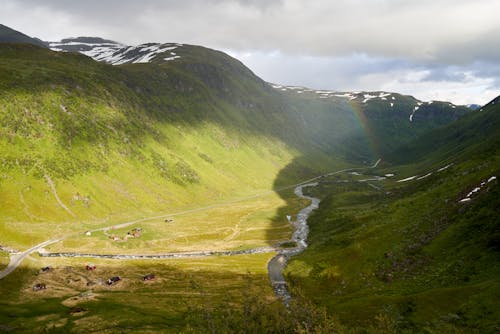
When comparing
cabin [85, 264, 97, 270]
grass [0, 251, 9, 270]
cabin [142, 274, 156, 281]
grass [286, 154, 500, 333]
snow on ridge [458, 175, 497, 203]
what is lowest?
cabin [142, 274, 156, 281]

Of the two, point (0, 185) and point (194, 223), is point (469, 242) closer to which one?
point (194, 223)

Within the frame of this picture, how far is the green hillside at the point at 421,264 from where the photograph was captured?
45.9m

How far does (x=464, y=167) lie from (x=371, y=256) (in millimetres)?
52468

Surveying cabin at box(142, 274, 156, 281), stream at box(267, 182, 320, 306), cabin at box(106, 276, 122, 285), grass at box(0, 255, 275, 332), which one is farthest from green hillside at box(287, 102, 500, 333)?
cabin at box(106, 276, 122, 285)

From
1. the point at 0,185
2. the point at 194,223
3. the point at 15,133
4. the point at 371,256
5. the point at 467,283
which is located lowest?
the point at 194,223

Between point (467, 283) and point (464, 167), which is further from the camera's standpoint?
point (464, 167)

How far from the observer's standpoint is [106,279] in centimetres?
9356

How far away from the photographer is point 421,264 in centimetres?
6644

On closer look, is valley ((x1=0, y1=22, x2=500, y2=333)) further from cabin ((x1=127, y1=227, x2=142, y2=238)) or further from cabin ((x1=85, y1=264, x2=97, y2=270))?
cabin ((x1=85, y1=264, x2=97, y2=270))

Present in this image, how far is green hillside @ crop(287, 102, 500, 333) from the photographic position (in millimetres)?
45938

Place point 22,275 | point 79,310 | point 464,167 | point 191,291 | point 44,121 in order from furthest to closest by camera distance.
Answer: point 44,121 → point 464,167 → point 22,275 → point 191,291 → point 79,310

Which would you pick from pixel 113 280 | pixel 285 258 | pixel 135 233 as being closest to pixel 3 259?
pixel 113 280

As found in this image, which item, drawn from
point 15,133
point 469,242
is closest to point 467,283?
point 469,242

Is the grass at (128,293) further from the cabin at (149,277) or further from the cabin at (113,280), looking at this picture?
the cabin at (113,280)
